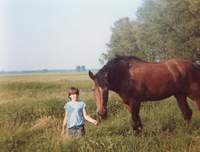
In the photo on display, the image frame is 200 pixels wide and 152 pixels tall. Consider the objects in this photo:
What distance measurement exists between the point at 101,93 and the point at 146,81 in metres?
1.57

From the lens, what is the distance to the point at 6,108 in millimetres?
9289

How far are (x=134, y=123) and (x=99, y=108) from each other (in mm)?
1025

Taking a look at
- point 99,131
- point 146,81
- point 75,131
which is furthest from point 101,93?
point 146,81

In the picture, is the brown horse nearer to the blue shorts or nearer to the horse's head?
the horse's head

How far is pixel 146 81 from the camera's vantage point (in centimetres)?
765

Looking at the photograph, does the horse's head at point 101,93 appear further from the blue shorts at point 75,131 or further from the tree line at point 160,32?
the tree line at point 160,32

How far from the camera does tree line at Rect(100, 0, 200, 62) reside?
34.4 feet

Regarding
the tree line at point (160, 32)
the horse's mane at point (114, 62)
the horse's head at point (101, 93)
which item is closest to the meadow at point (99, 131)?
the horse's head at point (101, 93)

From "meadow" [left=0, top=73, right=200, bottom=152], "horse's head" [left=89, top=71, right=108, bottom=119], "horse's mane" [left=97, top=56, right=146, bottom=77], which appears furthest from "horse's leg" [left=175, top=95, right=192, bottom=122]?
"horse's head" [left=89, top=71, right=108, bottom=119]

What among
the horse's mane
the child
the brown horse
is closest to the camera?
the child

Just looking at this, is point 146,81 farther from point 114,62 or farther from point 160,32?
point 160,32

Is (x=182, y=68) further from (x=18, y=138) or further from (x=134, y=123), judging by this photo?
(x=18, y=138)

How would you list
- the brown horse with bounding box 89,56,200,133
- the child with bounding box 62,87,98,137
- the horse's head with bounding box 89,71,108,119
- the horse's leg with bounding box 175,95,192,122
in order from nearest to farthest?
the child with bounding box 62,87,98,137
the horse's head with bounding box 89,71,108,119
the brown horse with bounding box 89,56,200,133
the horse's leg with bounding box 175,95,192,122

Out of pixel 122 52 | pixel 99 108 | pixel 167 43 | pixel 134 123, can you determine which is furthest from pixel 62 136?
pixel 167 43
